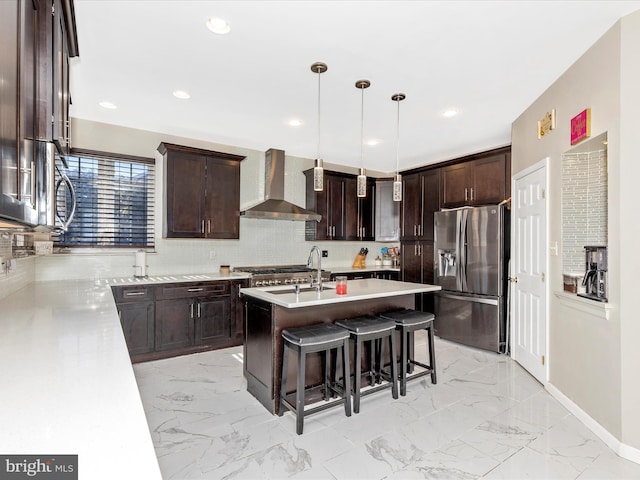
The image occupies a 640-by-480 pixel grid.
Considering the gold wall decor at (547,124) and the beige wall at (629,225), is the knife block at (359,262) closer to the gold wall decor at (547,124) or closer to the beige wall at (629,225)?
the gold wall decor at (547,124)

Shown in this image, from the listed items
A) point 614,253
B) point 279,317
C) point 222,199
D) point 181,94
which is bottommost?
point 279,317

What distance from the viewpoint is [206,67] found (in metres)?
2.78

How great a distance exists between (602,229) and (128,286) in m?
4.46

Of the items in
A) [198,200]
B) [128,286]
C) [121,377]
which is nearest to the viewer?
[121,377]

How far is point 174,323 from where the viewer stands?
13.1 feet

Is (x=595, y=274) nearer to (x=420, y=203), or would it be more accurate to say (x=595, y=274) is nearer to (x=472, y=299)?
(x=472, y=299)

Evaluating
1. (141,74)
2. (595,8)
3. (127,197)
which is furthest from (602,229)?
(127,197)

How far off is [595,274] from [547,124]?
1410 millimetres

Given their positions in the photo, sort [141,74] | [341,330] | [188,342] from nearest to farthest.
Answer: [341,330] → [141,74] → [188,342]

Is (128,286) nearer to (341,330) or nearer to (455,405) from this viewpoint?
(341,330)

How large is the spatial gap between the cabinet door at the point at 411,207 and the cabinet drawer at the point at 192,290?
9.87 ft

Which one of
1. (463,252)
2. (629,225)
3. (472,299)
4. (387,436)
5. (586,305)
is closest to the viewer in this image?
(629,225)

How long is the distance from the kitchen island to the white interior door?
116 centimetres

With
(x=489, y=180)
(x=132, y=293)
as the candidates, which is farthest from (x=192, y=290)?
(x=489, y=180)
